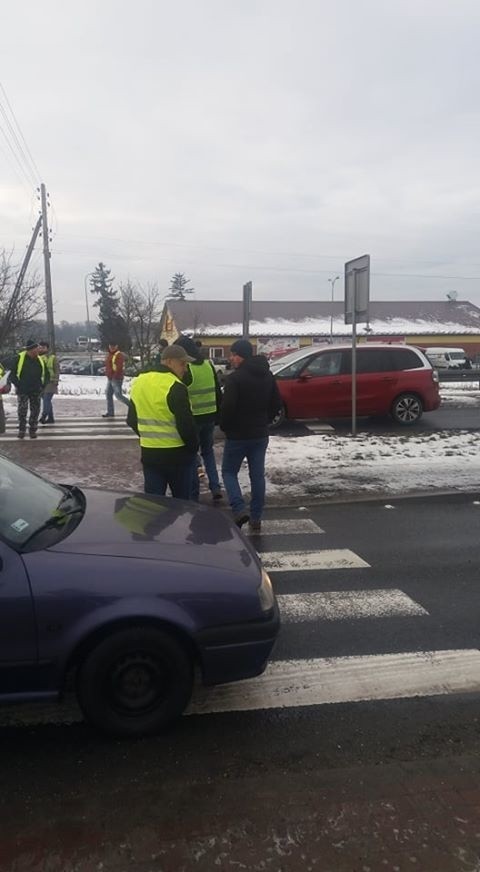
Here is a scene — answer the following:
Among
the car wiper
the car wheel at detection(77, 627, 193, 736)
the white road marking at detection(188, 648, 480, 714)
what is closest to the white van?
the white road marking at detection(188, 648, 480, 714)

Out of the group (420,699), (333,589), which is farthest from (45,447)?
(420,699)

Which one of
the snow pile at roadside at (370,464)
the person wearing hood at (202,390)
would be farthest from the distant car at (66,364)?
the person wearing hood at (202,390)

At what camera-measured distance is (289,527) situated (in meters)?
6.57

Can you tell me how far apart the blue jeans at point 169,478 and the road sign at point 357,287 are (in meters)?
6.54

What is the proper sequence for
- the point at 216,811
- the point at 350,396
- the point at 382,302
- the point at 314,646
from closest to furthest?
1. the point at 216,811
2. the point at 314,646
3. the point at 350,396
4. the point at 382,302

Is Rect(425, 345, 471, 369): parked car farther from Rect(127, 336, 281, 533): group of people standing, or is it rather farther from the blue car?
the blue car

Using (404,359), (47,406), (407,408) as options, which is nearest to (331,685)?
(407,408)

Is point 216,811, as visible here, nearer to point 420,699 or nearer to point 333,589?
point 420,699

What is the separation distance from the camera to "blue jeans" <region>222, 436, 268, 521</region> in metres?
6.26

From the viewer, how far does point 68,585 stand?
2.85 meters

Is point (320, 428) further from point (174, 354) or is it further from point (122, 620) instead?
point (122, 620)

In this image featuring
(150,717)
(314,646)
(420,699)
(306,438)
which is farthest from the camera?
(306,438)

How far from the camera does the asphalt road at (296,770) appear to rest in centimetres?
231

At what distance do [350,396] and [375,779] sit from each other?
10.6m
